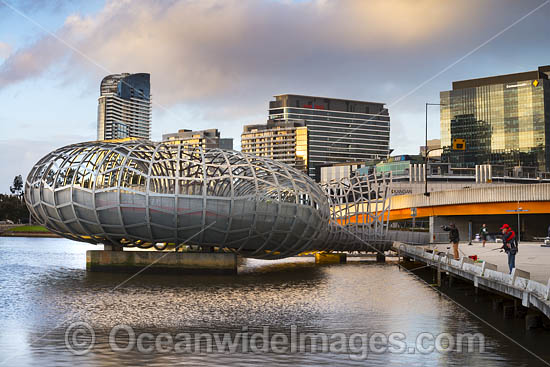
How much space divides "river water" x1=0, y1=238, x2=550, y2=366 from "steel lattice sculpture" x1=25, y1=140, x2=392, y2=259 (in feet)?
10.8

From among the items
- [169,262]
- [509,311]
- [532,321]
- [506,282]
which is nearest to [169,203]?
[169,262]

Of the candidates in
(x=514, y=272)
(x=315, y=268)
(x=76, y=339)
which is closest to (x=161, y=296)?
(x=76, y=339)

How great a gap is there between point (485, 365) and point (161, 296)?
58.8 feet

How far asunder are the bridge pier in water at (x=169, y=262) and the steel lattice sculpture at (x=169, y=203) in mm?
859

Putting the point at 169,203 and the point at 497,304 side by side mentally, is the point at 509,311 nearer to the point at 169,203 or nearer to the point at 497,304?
the point at 497,304

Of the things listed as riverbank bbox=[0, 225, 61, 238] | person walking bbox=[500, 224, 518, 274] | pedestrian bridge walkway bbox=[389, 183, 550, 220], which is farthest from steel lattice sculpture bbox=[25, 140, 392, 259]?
riverbank bbox=[0, 225, 61, 238]

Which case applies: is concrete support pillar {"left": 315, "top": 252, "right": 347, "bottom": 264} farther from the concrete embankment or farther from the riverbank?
the riverbank

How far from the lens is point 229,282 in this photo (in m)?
38.5

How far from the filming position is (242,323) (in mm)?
23719

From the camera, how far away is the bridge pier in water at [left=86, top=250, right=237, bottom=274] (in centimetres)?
4212

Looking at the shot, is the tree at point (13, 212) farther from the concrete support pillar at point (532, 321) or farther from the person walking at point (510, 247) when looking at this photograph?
the concrete support pillar at point (532, 321)

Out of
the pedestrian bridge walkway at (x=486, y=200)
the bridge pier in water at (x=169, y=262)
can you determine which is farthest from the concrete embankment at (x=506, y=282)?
the pedestrian bridge walkway at (x=486, y=200)

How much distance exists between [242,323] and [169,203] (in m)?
17.3

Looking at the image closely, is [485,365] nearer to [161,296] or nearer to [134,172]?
[161,296]
